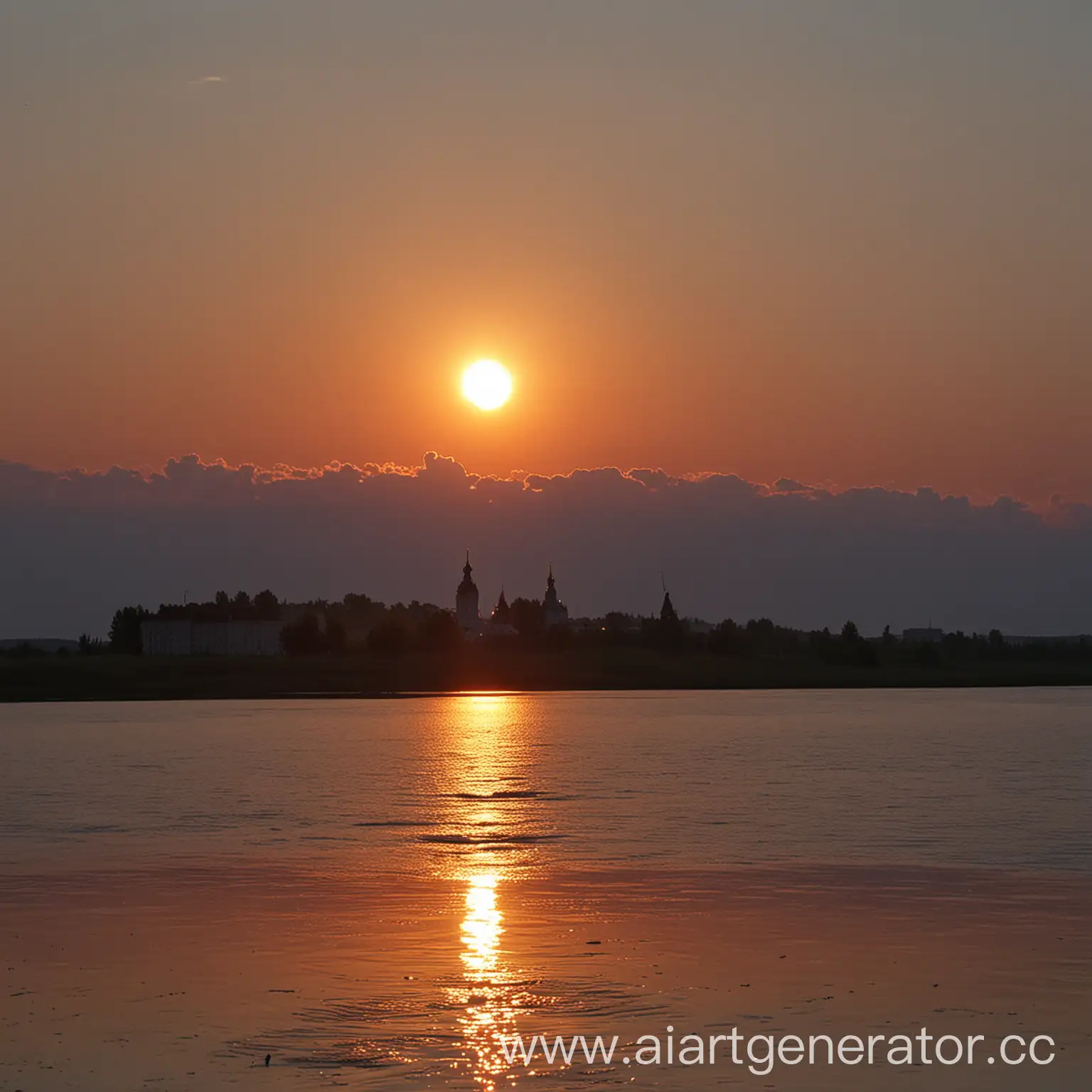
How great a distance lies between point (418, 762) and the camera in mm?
71938

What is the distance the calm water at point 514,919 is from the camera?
679 inches

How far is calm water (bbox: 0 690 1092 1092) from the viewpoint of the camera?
56.6 ft

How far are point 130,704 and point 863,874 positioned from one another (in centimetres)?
14334

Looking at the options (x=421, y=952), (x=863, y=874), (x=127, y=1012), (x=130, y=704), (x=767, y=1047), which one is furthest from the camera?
(x=130, y=704)

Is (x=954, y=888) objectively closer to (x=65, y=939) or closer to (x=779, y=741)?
(x=65, y=939)

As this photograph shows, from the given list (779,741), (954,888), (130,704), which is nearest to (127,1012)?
(954,888)

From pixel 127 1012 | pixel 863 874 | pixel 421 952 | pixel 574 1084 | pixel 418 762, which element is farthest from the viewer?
pixel 418 762

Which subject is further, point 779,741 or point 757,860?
point 779,741

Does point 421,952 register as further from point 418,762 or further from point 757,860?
point 418,762

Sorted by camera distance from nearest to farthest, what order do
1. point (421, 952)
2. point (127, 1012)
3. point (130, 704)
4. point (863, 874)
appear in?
point (127, 1012), point (421, 952), point (863, 874), point (130, 704)

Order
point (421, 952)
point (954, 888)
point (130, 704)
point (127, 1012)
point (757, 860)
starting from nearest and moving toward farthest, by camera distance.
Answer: point (127, 1012) < point (421, 952) < point (954, 888) < point (757, 860) < point (130, 704)

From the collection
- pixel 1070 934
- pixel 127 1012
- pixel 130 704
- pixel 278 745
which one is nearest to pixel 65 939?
pixel 127 1012

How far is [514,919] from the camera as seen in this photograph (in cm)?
2570

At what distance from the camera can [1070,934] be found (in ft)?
77.9
